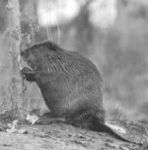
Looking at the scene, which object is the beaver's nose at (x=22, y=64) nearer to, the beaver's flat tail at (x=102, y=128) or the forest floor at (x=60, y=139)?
the forest floor at (x=60, y=139)

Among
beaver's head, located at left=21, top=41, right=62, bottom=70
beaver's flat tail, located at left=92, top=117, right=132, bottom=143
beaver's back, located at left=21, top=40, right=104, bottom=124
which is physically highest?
beaver's head, located at left=21, top=41, right=62, bottom=70

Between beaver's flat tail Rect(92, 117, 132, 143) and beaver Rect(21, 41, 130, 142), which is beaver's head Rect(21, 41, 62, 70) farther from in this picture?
beaver's flat tail Rect(92, 117, 132, 143)

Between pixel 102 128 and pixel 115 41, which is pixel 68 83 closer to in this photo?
pixel 102 128

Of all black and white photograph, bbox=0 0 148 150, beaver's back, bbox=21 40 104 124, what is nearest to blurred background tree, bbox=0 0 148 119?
black and white photograph, bbox=0 0 148 150

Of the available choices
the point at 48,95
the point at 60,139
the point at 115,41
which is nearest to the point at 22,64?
the point at 48,95

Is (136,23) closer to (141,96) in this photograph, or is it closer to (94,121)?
(141,96)

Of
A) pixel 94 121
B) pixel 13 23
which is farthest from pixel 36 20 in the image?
pixel 94 121
